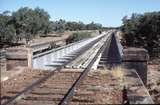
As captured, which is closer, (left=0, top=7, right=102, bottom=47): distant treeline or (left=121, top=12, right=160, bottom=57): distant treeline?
(left=121, top=12, right=160, bottom=57): distant treeline

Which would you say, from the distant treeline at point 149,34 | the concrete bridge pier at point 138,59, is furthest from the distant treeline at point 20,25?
the concrete bridge pier at point 138,59

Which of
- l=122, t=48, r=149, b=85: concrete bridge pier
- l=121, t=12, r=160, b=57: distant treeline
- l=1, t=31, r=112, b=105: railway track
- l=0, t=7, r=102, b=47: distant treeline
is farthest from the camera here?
l=0, t=7, r=102, b=47: distant treeline

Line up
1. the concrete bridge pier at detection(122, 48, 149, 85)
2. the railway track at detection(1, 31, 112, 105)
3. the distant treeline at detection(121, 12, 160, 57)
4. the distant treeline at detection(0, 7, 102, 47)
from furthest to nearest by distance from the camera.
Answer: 1. the distant treeline at detection(0, 7, 102, 47)
2. the distant treeline at detection(121, 12, 160, 57)
3. the concrete bridge pier at detection(122, 48, 149, 85)
4. the railway track at detection(1, 31, 112, 105)

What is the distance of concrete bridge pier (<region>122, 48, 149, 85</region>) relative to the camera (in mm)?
14656

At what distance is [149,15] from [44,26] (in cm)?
3042

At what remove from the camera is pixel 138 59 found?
48.4 feet

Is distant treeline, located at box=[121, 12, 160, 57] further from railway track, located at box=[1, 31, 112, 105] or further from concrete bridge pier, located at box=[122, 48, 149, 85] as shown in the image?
railway track, located at box=[1, 31, 112, 105]

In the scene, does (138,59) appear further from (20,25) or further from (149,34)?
(20,25)

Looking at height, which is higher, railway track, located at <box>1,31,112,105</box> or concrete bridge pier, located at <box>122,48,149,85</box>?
concrete bridge pier, located at <box>122,48,149,85</box>

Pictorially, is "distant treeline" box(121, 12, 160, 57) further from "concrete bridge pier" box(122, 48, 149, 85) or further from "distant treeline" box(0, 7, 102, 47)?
"concrete bridge pier" box(122, 48, 149, 85)

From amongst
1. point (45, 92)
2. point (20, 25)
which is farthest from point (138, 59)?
point (20, 25)

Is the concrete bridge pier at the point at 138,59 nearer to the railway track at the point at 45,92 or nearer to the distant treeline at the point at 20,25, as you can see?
the railway track at the point at 45,92

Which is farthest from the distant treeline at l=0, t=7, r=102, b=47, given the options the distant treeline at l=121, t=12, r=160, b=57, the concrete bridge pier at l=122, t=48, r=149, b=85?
the concrete bridge pier at l=122, t=48, r=149, b=85

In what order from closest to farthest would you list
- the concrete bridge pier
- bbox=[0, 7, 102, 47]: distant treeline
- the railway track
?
1. the railway track
2. the concrete bridge pier
3. bbox=[0, 7, 102, 47]: distant treeline
